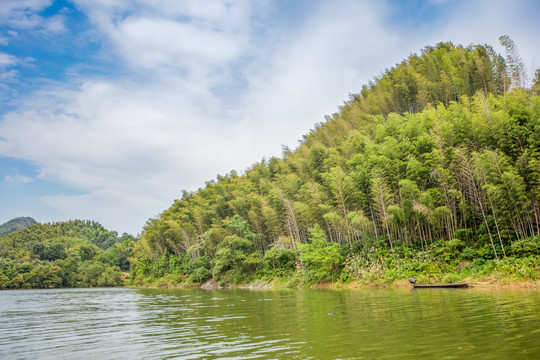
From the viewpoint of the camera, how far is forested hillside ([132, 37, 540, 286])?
58.1ft

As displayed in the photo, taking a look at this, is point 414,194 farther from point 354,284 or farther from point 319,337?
point 319,337

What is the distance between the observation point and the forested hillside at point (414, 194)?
1770 cm

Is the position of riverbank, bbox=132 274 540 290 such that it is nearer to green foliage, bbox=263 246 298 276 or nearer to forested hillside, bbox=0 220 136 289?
green foliage, bbox=263 246 298 276

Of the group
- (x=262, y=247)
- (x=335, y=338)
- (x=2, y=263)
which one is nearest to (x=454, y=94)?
(x=262, y=247)

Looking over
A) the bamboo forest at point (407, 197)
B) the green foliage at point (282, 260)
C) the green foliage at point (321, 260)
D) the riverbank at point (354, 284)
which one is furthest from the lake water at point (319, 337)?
the green foliage at point (282, 260)

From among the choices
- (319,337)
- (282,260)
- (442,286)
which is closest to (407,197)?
(442,286)

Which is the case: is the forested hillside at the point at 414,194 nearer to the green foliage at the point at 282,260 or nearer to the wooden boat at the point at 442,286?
the green foliage at the point at 282,260

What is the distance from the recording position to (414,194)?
835 inches

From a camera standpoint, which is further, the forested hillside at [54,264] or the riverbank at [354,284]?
the forested hillside at [54,264]

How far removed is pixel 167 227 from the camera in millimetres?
52969

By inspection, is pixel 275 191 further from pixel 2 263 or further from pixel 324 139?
pixel 2 263

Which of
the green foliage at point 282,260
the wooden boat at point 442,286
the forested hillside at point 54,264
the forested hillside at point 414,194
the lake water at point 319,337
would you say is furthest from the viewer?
the forested hillside at point 54,264

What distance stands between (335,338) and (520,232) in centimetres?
1662

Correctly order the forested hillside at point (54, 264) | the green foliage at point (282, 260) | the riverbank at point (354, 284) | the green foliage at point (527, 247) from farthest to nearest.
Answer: the forested hillside at point (54, 264) < the green foliage at point (282, 260) < the green foliage at point (527, 247) < the riverbank at point (354, 284)
